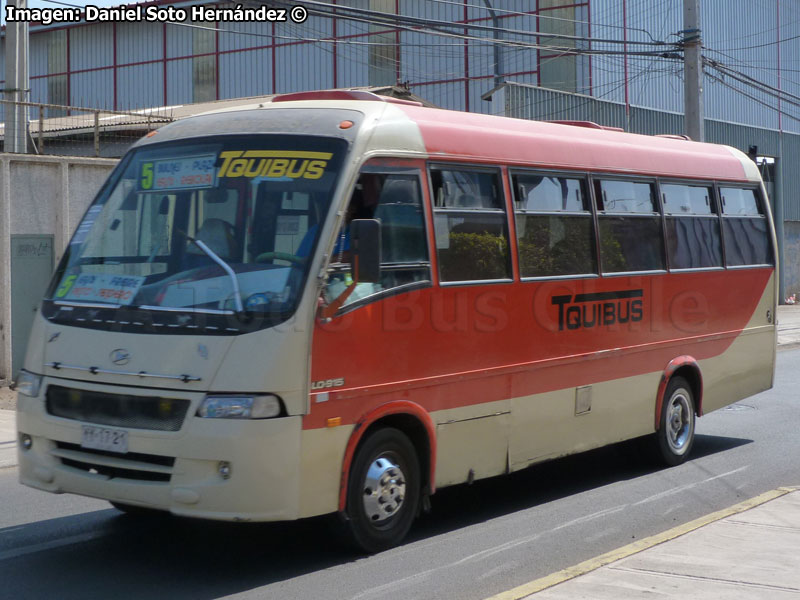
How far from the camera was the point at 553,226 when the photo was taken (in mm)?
8438

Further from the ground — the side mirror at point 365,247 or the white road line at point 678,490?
the side mirror at point 365,247

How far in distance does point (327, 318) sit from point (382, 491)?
4.04ft

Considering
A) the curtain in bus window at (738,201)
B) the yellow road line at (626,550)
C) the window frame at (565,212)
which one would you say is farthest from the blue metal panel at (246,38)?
the yellow road line at (626,550)

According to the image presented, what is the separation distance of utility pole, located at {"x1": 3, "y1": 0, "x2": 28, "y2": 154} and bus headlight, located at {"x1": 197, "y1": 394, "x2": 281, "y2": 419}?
33.5ft

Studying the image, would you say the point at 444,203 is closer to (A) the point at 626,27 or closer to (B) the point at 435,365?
(B) the point at 435,365

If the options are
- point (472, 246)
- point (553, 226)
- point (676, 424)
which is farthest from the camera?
point (676, 424)

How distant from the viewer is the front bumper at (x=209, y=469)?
5996 millimetres

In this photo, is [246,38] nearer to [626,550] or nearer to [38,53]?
[38,53]

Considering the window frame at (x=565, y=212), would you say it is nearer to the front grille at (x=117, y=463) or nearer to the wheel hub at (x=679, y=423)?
the wheel hub at (x=679, y=423)

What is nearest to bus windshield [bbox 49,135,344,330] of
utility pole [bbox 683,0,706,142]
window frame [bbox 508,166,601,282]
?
window frame [bbox 508,166,601,282]

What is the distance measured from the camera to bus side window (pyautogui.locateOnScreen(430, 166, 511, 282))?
7.35 metres

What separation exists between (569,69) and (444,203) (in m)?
29.4

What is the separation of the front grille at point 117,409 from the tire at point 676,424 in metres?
5.15

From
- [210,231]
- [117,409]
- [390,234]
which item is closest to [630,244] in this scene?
[390,234]
